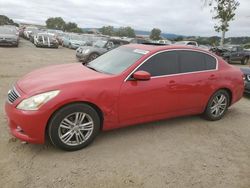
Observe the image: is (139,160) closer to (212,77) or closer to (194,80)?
→ (194,80)

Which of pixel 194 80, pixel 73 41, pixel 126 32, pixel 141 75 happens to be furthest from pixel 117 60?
pixel 126 32

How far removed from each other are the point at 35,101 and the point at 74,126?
0.65 m

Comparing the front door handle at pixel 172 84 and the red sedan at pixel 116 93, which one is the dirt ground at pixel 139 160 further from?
the front door handle at pixel 172 84

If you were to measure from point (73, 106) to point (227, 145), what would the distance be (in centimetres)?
262

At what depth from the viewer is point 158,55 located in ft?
14.9

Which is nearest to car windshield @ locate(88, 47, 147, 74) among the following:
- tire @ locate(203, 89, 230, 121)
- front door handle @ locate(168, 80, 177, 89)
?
front door handle @ locate(168, 80, 177, 89)

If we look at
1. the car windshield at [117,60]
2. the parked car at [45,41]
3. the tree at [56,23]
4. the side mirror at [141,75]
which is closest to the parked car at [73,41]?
the parked car at [45,41]

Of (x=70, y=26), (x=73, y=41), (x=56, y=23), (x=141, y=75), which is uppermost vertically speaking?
(x=56, y=23)

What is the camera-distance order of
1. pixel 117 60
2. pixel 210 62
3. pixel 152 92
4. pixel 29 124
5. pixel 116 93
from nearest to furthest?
pixel 29 124 → pixel 116 93 → pixel 152 92 → pixel 117 60 → pixel 210 62

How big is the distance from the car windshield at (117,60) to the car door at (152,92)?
24cm


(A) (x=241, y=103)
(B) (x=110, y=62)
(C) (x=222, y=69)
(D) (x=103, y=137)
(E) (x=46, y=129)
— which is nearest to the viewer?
(E) (x=46, y=129)

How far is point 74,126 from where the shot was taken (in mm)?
3727

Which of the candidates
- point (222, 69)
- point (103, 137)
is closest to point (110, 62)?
point (103, 137)

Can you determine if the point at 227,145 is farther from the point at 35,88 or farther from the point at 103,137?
the point at 35,88
